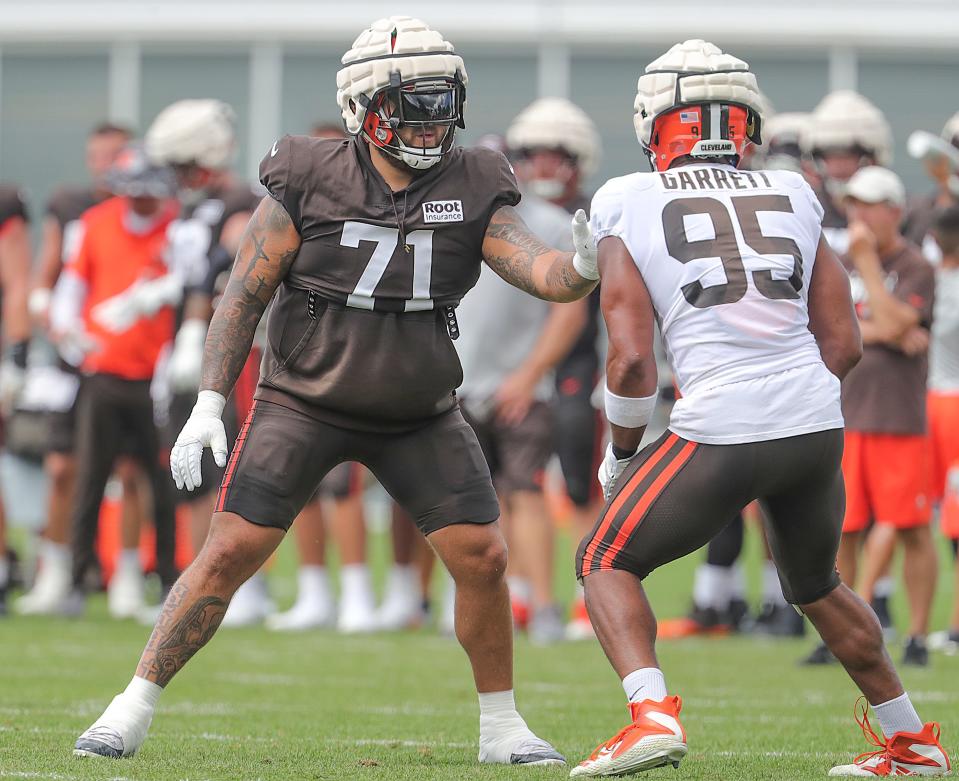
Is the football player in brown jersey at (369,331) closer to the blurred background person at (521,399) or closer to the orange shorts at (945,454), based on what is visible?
the blurred background person at (521,399)

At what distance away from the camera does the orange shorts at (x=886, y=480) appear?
27.2 ft

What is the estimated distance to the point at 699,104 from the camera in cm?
493

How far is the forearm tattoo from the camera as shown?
510 cm

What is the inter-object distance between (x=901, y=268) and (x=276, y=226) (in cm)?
413

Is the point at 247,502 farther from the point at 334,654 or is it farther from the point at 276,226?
the point at 334,654

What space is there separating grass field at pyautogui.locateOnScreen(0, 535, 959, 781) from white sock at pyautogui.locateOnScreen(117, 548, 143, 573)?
0.81 metres

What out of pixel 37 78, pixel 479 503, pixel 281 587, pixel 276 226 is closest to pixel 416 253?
pixel 276 226

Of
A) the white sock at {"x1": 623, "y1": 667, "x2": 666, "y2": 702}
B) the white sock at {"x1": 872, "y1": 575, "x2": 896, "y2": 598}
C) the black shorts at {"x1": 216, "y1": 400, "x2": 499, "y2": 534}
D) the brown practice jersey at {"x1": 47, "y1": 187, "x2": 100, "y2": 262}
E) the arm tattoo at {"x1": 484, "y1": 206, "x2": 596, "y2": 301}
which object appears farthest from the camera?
the brown practice jersey at {"x1": 47, "y1": 187, "x2": 100, "y2": 262}

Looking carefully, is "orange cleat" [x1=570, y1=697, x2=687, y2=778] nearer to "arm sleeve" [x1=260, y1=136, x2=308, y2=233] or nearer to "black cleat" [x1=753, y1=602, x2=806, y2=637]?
"arm sleeve" [x1=260, y1=136, x2=308, y2=233]

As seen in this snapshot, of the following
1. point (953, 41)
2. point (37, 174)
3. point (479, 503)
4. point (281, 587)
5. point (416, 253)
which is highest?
point (953, 41)

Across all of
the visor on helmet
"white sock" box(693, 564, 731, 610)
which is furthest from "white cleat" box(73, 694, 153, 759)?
"white sock" box(693, 564, 731, 610)

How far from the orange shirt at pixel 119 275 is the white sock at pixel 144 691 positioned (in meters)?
5.57

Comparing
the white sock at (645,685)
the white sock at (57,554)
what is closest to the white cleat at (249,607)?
the white sock at (57,554)

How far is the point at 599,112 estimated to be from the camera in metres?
20.9
